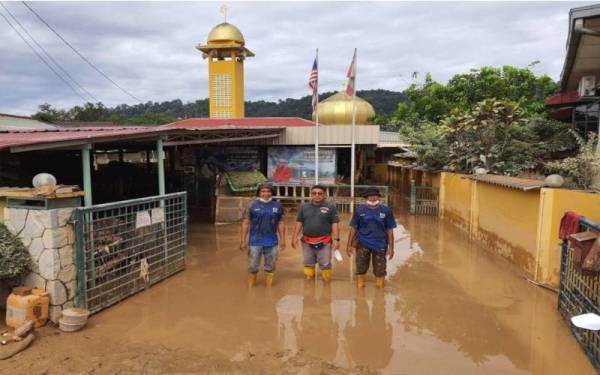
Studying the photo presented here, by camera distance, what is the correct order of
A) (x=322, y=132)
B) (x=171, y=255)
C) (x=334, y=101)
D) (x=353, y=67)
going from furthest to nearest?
(x=334, y=101)
(x=322, y=132)
(x=353, y=67)
(x=171, y=255)

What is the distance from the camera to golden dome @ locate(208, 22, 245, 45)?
21938mm

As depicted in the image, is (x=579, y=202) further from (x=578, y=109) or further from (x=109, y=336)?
(x=578, y=109)

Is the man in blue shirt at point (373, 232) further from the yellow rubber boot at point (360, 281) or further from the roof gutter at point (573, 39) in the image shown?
the roof gutter at point (573, 39)

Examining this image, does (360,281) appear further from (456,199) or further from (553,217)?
(456,199)

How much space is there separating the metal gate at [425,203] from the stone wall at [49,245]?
11664mm

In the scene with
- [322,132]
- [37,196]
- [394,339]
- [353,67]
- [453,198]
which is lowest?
[394,339]

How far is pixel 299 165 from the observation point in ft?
51.8

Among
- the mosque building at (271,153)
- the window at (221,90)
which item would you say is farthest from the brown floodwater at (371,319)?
the window at (221,90)

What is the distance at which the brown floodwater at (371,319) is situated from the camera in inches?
171

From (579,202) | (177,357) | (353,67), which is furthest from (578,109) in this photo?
(177,357)

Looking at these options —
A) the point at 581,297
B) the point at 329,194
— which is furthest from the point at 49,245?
the point at 329,194

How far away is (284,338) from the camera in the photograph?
476 centimetres

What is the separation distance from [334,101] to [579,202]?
19911 mm

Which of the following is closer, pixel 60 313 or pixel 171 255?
pixel 60 313
